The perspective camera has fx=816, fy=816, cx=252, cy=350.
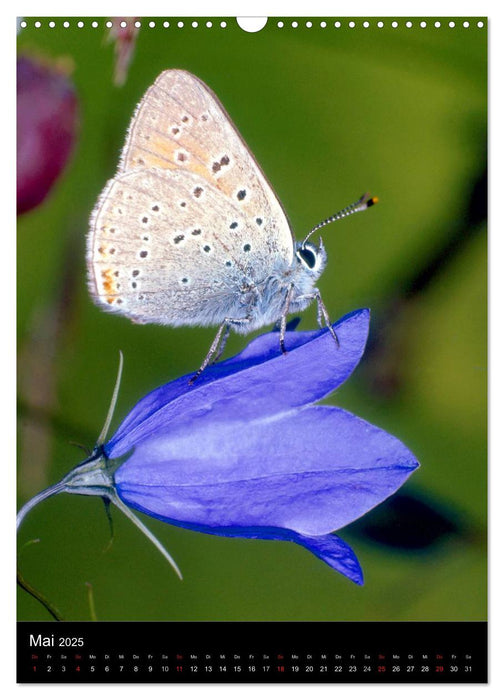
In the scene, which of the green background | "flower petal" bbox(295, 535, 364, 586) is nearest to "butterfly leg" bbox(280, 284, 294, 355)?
the green background

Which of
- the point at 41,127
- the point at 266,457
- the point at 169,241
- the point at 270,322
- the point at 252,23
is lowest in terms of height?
the point at 266,457

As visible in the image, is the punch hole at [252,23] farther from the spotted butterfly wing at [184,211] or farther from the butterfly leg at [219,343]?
the butterfly leg at [219,343]

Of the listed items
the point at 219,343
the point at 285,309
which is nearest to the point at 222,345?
the point at 219,343

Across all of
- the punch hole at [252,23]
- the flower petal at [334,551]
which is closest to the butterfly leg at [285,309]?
the flower petal at [334,551]

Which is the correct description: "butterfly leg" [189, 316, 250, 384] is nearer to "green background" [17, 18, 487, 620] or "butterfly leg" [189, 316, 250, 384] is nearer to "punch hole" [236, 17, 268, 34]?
"green background" [17, 18, 487, 620]

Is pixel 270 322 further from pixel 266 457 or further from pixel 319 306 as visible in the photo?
pixel 266 457

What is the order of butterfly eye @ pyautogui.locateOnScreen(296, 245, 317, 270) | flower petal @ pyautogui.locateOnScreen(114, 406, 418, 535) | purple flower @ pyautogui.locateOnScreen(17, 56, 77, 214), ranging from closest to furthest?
flower petal @ pyautogui.locateOnScreen(114, 406, 418, 535), butterfly eye @ pyautogui.locateOnScreen(296, 245, 317, 270), purple flower @ pyautogui.locateOnScreen(17, 56, 77, 214)
